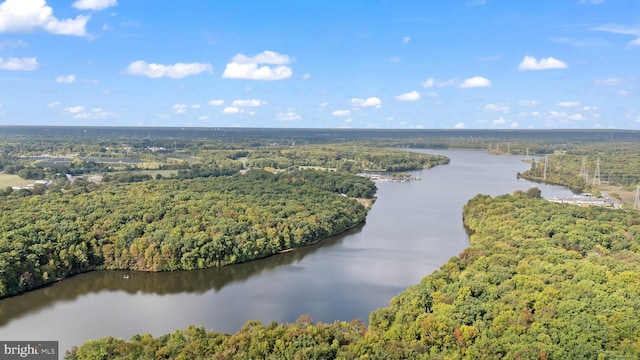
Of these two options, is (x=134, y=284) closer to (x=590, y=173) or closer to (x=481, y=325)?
(x=481, y=325)

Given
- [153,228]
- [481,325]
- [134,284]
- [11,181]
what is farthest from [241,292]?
[11,181]

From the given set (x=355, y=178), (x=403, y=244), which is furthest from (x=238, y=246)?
(x=355, y=178)

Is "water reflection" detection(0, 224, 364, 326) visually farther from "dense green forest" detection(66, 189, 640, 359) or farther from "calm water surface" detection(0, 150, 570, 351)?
"dense green forest" detection(66, 189, 640, 359)

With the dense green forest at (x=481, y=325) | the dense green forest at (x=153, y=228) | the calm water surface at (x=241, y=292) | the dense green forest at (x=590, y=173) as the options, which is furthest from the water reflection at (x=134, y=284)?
the dense green forest at (x=590, y=173)

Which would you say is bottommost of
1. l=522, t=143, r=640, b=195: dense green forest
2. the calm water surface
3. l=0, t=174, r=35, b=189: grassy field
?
the calm water surface

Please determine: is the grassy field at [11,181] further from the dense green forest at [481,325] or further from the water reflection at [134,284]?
the dense green forest at [481,325]

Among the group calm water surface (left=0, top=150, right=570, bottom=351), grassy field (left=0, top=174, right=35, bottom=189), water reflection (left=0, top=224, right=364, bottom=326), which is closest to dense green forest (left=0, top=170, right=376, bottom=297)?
water reflection (left=0, top=224, right=364, bottom=326)
